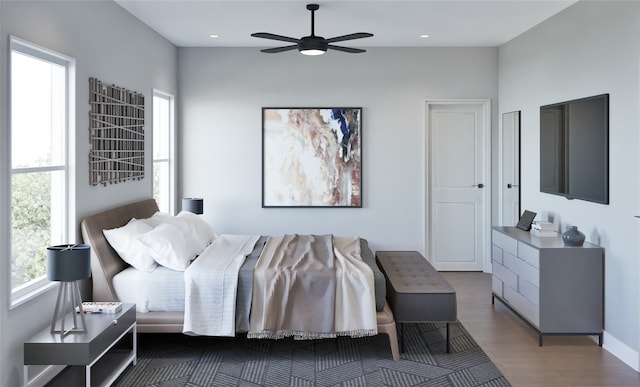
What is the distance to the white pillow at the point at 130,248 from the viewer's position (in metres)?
3.84

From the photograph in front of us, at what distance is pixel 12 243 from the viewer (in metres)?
2.99

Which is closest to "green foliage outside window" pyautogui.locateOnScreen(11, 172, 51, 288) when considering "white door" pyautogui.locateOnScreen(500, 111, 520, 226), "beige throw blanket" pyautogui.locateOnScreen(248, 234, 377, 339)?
"beige throw blanket" pyautogui.locateOnScreen(248, 234, 377, 339)

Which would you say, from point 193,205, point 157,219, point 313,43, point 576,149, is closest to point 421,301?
point 576,149

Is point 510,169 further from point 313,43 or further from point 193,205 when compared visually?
point 193,205

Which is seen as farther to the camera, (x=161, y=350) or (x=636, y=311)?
(x=161, y=350)

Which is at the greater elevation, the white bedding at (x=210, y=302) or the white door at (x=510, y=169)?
the white door at (x=510, y=169)

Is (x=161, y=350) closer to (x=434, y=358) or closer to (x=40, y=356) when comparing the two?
(x=40, y=356)

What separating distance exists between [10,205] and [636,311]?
402 centimetres

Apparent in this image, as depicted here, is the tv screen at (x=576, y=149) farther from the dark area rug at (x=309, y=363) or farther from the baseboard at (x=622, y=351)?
the dark area rug at (x=309, y=363)

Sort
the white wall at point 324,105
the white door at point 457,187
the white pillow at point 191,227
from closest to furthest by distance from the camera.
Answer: the white pillow at point 191,227, the white wall at point 324,105, the white door at point 457,187

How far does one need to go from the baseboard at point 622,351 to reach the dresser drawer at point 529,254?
2.36 ft

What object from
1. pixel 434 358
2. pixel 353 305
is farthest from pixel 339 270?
pixel 434 358

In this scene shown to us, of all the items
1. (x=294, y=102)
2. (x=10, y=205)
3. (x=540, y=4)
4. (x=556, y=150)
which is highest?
(x=540, y=4)

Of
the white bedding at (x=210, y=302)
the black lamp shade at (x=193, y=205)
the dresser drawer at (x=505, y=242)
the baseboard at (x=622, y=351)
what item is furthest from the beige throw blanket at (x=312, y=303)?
the black lamp shade at (x=193, y=205)
